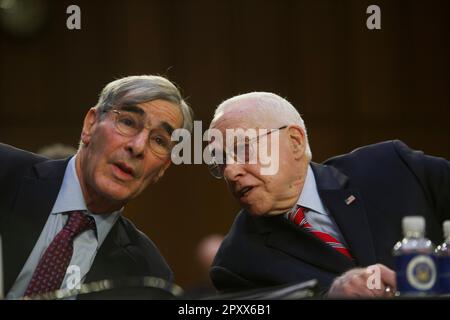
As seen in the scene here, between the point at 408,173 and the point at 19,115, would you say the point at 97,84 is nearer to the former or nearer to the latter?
the point at 19,115

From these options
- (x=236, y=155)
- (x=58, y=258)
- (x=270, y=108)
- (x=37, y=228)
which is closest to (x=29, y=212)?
(x=37, y=228)

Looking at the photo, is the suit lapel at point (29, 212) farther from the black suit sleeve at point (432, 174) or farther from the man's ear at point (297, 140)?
the black suit sleeve at point (432, 174)

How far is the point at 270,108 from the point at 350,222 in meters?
0.43

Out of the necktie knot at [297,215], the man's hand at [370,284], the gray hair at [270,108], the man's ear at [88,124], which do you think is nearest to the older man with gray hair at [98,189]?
the man's ear at [88,124]

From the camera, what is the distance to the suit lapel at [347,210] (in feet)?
7.57

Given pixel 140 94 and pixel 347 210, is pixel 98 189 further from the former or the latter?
pixel 347 210

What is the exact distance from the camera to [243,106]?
2396mm

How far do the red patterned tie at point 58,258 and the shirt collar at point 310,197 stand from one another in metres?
0.66

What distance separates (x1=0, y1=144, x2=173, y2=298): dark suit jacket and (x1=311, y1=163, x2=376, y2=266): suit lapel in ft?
1.78

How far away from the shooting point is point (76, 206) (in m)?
2.37
